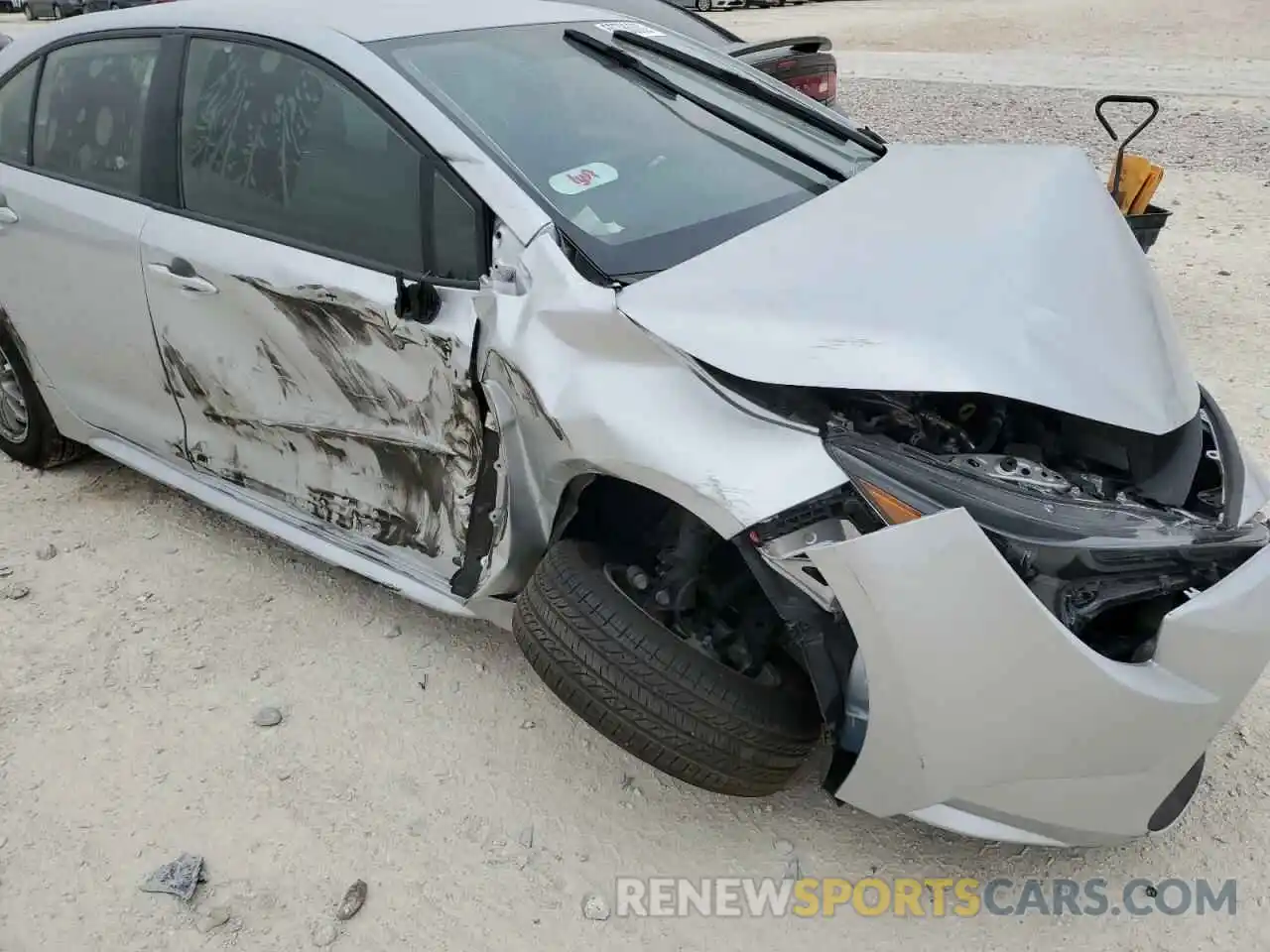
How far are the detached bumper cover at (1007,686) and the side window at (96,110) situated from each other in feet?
8.08

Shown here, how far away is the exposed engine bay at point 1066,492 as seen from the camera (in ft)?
5.78

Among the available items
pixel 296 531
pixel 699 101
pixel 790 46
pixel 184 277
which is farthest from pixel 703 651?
pixel 790 46

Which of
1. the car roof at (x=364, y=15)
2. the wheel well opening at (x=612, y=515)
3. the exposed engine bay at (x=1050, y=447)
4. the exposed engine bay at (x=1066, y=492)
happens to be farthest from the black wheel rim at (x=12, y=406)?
the exposed engine bay at (x=1050, y=447)

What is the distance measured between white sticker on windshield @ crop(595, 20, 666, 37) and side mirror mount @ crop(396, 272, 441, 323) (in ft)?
3.85

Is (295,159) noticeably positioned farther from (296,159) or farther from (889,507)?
(889,507)

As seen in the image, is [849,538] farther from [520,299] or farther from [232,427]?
[232,427]

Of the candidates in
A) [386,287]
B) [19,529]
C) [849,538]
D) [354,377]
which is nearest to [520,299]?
[386,287]

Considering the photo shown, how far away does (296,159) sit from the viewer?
2660mm

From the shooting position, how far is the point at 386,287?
241cm

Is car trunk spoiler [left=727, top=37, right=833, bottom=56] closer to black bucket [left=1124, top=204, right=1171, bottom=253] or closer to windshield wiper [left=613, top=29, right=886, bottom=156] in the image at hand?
black bucket [left=1124, top=204, right=1171, bottom=253]

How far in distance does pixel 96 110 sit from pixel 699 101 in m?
1.85

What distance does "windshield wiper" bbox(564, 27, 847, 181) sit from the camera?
2.79 metres

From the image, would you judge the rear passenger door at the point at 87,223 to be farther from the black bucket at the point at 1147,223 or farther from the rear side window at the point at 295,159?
the black bucket at the point at 1147,223

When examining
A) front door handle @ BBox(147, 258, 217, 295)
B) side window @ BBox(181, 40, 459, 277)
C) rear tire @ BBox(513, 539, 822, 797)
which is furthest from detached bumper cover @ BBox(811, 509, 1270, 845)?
front door handle @ BBox(147, 258, 217, 295)
